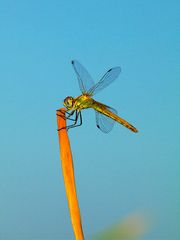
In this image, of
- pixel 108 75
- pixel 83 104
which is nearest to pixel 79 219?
pixel 83 104

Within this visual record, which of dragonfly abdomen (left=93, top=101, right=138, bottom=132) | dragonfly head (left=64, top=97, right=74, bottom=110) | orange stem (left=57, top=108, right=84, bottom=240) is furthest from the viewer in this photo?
dragonfly abdomen (left=93, top=101, right=138, bottom=132)

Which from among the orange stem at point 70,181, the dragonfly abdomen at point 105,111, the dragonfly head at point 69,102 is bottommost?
the orange stem at point 70,181

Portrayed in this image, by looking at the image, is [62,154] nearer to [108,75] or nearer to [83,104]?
[83,104]

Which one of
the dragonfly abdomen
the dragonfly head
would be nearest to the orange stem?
the dragonfly head

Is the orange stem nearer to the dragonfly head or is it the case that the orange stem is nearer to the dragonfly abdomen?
the dragonfly head

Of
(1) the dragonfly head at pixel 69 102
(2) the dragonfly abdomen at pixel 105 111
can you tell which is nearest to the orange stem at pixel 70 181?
(1) the dragonfly head at pixel 69 102

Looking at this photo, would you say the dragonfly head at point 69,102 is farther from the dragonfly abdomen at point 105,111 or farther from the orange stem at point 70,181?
the orange stem at point 70,181

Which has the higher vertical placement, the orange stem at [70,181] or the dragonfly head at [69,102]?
the dragonfly head at [69,102]

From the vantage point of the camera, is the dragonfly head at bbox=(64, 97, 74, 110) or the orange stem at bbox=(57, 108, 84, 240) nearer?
the orange stem at bbox=(57, 108, 84, 240)
